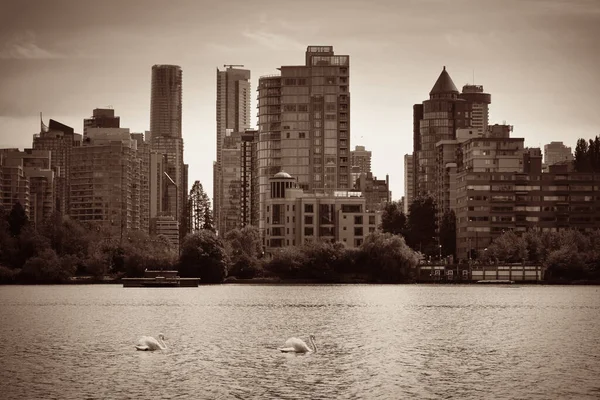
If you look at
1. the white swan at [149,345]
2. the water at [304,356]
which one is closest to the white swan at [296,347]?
the water at [304,356]

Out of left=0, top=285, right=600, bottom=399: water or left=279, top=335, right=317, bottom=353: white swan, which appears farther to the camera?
left=279, top=335, right=317, bottom=353: white swan

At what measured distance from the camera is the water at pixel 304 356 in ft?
218

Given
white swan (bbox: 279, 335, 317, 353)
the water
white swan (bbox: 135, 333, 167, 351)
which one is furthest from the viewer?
white swan (bbox: 135, 333, 167, 351)

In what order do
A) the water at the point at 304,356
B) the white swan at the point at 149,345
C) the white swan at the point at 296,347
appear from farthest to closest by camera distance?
the white swan at the point at 149,345
the white swan at the point at 296,347
the water at the point at 304,356

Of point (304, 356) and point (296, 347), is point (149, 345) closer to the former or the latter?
point (296, 347)

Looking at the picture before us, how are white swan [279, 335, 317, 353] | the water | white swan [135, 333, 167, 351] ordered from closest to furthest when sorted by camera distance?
the water < white swan [279, 335, 317, 353] < white swan [135, 333, 167, 351]

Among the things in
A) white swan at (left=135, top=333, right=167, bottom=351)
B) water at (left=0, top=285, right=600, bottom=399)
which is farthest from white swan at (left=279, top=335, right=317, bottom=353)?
white swan at (left=135, top=333, right=167, bottom=351)

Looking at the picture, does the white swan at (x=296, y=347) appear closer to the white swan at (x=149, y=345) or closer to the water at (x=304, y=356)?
the water at (x=304, y=356)

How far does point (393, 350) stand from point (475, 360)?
8360 mm

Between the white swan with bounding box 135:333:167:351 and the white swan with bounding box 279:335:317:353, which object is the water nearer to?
the white swan with bounding box 135:333:167:351

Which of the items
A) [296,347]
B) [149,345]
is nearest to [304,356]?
[296,347]

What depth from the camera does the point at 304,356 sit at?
8212 centimetres

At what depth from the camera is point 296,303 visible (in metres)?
155

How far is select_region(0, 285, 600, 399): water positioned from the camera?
6644 centimetres
